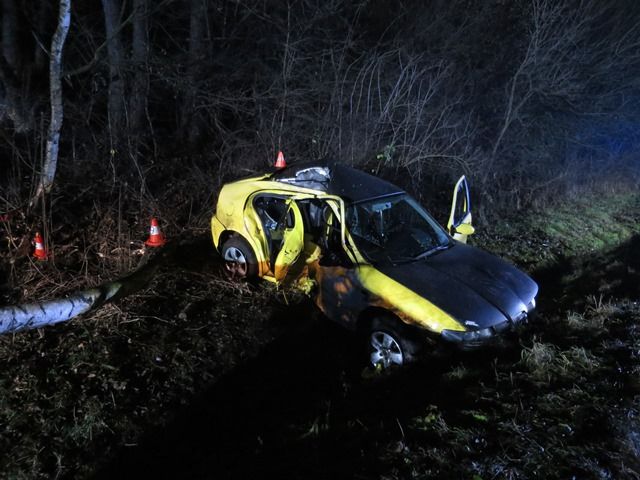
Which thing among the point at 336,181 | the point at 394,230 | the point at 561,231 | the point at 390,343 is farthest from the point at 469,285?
the point at 561,231

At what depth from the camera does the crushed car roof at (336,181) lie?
4766 mm

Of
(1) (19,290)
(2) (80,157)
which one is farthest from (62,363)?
(2) (80,157)

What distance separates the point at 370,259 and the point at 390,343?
848 mm

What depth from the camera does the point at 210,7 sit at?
10.1 meters

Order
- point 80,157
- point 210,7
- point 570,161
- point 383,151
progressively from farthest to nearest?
point 570,161 < point 210,7 < point 383,151 < point 80,157

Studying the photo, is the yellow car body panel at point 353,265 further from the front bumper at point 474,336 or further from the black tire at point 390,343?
the black tire at point 390,343

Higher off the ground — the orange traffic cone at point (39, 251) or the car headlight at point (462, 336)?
the car headlight at point (462, 336)

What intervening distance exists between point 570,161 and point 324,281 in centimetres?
1180

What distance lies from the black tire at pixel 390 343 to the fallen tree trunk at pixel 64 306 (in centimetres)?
258

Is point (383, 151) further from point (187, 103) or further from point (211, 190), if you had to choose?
point (187, 103)

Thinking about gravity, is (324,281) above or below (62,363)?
above

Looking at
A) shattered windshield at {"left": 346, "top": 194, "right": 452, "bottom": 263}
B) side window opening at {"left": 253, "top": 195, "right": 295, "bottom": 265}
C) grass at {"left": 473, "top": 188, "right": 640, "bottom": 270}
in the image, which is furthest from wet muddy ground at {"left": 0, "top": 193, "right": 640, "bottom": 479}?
grass at {"left": 473, "top": 188, "right": 640, "bottom": 270}

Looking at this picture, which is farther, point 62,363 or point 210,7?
point 210,7

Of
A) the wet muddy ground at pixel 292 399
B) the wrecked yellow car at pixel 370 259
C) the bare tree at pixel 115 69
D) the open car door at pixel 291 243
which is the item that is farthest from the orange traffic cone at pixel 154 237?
the bare tree at pixel 115 69
